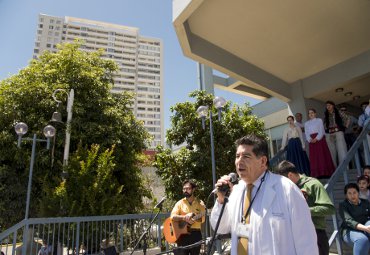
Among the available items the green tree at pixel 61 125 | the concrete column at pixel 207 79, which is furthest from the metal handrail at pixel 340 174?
the concrete column at pixel 207 79

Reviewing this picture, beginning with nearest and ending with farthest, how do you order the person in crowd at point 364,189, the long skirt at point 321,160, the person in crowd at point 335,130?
the person in crowd at point 364,189, the long skirt at point 321,160, the person in crowd at point 335,130

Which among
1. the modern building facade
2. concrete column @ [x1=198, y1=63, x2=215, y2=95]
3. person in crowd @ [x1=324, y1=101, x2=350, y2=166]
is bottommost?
person in crowd @ [x1=324, y1=101, x2=350, y2=166]

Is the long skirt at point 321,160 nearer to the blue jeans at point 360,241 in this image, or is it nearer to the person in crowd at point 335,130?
the person in crowd at point 335,130

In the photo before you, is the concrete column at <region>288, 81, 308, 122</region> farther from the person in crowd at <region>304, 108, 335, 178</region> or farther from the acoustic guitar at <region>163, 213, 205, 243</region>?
the acoustic guitar at <region>163, 213, 205, 243</region>

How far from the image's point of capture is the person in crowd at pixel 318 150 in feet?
26.8

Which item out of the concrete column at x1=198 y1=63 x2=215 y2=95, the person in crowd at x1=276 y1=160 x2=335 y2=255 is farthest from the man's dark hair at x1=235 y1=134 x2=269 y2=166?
the concrete column at x1=198 y1=63 x2=215 y2=95

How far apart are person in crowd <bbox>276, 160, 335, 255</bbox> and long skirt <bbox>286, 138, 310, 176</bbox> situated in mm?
5217

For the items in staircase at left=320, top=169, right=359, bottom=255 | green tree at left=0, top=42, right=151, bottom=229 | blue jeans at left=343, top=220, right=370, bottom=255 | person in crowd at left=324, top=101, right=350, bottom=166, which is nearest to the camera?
blue jeans at left=343, top=220, right=370, bottom=255

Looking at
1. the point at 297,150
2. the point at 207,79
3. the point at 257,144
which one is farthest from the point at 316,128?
the point at 207,79

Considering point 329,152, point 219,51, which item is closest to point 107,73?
point 219,51

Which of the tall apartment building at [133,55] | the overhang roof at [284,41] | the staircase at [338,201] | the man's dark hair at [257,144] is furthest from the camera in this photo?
the tall apartment building at [133,55]

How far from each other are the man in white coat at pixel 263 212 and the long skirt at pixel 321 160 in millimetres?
6398

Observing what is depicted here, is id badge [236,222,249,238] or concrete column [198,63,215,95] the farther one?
concrete column [198,63,215,95]

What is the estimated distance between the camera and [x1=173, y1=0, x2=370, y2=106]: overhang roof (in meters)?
8.27
